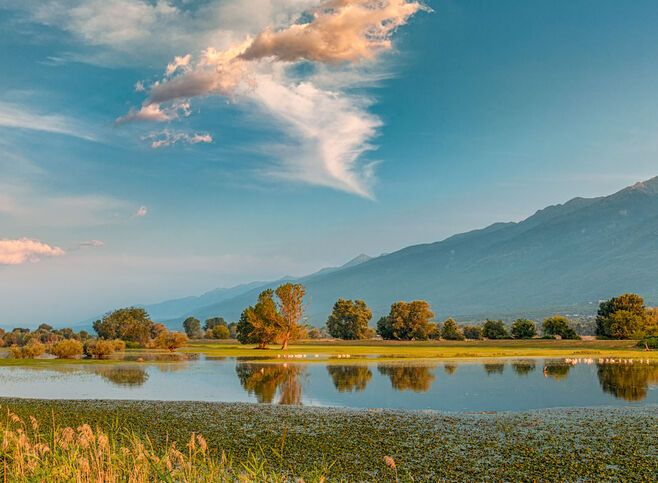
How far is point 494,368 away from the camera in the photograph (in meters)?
55.5

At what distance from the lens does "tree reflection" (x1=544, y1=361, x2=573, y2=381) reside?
A: 157ft

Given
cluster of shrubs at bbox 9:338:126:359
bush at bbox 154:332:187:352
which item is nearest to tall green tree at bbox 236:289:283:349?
bush at bbox 154:332:187:352

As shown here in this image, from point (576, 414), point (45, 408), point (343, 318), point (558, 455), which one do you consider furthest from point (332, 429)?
point (343, 318)

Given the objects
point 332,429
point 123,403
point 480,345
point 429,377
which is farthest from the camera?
point 480,345

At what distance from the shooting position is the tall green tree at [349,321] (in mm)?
123250

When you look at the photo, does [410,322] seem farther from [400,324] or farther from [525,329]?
[525,329]

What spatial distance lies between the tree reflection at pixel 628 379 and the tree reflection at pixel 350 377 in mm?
16668

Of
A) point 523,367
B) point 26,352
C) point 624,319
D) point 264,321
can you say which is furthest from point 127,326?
point 624,319

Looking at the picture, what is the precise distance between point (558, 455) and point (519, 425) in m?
6.07

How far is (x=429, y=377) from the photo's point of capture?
4756 cm

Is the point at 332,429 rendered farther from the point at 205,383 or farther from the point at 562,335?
the point at 562,335

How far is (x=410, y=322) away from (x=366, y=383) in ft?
243

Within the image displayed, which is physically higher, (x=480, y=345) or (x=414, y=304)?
(x=414, y=304)

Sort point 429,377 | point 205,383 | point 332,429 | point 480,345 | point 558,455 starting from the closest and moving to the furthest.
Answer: point 558,455
point 332,429
point 205,383
point 429,377
point 480,345
